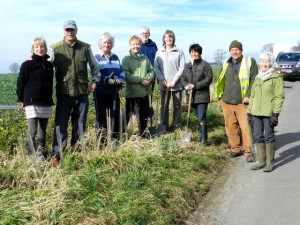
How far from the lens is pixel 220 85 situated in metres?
6.93

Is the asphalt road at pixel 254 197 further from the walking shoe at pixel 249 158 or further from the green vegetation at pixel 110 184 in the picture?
the green vegetation at pixel 110 184

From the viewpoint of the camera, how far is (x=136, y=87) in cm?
705

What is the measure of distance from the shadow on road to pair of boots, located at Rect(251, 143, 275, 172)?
25 cm

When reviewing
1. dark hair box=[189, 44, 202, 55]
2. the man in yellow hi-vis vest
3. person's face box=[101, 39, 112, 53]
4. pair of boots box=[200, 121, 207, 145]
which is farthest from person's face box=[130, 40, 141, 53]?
pair of boots box=[200, 121, 207, 145]

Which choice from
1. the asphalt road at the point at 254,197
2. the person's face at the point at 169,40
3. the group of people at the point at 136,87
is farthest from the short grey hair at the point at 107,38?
the asphalt road at the point at 254,197

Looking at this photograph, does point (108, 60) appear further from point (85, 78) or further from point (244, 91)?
point (244, 91)

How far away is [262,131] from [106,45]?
9.56 feet

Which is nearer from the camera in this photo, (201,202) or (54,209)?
(54,209)

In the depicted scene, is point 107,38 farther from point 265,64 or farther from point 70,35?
point 265,64

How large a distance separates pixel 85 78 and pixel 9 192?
2.23 meters

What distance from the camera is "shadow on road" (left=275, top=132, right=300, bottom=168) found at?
6571 mm

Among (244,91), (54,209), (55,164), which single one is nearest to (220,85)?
(244,91)

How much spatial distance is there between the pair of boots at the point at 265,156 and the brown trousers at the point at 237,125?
0.43 m

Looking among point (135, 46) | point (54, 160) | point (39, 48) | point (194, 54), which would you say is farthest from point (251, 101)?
point (39, 48)
